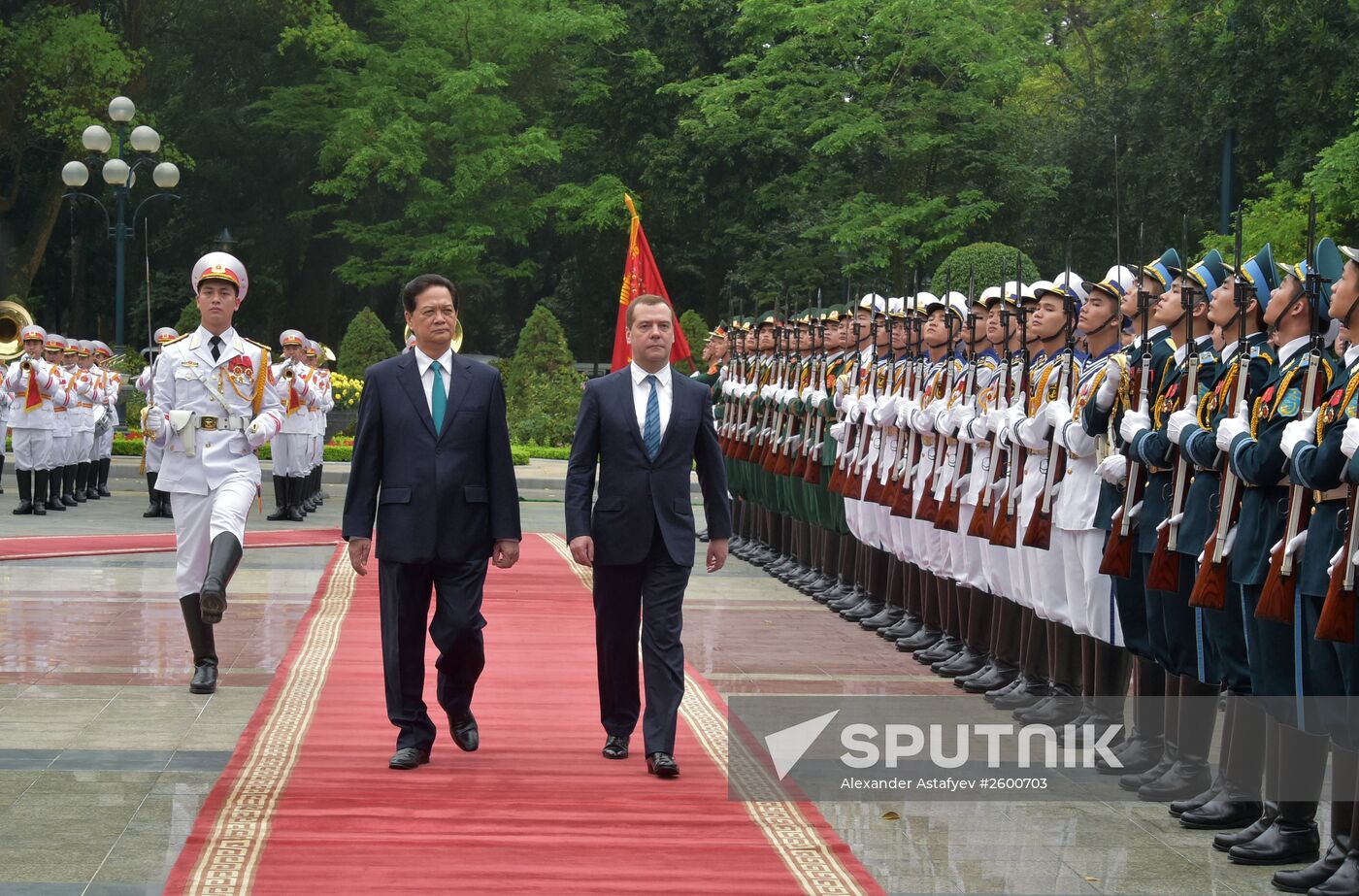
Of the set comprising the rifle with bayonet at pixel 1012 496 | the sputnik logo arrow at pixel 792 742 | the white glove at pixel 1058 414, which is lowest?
the sputnik logo arrow at pixel 792 742

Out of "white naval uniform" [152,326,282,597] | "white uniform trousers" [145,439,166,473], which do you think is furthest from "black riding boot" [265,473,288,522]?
"white naval uniform" [152,326,282,597]

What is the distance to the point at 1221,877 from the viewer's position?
598cm

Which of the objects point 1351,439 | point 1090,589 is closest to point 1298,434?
point 1351,439

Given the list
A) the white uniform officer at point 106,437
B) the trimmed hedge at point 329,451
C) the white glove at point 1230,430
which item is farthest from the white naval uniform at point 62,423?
the white glove at point 1230,430

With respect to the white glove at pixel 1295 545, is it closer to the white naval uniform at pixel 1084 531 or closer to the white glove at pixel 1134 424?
the white glove at pixel 1134 424

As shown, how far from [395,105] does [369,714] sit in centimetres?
3458

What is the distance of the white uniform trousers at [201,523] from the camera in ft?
30.3

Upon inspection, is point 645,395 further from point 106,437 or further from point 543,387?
point 543,387

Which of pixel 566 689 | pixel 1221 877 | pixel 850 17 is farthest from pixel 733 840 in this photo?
pixel 850 17

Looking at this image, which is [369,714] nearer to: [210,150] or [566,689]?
[566,689]

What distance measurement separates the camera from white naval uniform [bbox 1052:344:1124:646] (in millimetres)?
8039

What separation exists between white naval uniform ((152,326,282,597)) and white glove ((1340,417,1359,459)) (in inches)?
215

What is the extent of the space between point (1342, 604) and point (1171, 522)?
142 cm

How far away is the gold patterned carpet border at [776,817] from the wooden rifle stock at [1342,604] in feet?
5.07
